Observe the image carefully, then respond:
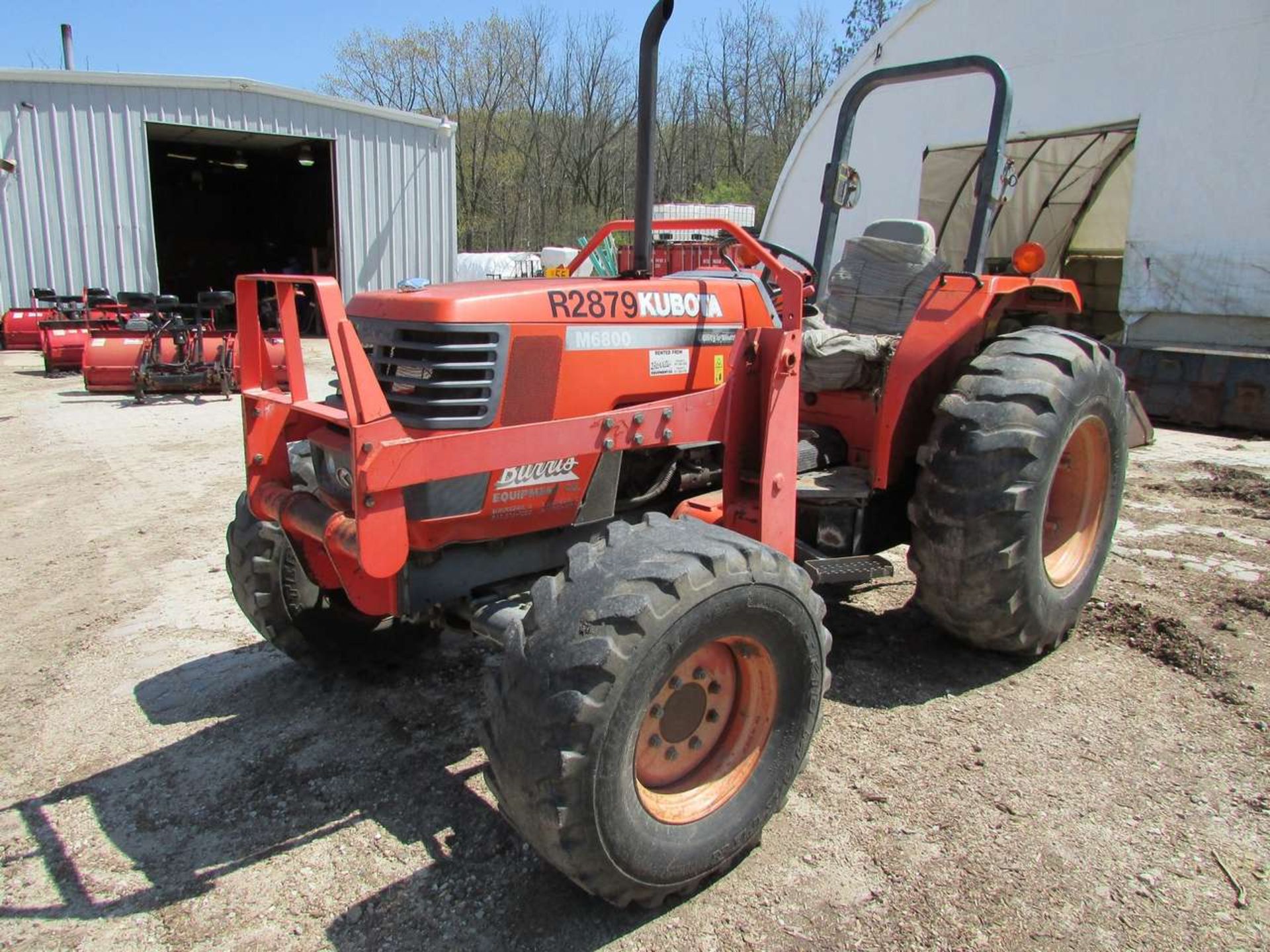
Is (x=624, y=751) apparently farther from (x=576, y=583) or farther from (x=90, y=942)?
(x=90, y=942)

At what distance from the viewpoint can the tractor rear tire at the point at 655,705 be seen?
2.20 m

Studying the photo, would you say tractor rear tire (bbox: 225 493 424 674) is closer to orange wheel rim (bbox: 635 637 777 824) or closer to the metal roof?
orange wheel rim (bbox: 635 637 777 824)

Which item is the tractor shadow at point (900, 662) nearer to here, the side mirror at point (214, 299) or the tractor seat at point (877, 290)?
the tractor seat at point (877, 290)

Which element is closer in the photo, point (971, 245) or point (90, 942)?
point (90, 942)

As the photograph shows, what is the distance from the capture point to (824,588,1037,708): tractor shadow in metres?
3.65

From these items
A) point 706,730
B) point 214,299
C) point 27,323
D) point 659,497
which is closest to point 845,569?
point 659,497

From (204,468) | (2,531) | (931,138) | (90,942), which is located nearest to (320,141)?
(931,138)

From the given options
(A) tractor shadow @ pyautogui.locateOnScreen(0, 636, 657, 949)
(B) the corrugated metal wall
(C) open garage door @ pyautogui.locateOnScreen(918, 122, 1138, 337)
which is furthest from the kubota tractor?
(B) the corrugated metal wall

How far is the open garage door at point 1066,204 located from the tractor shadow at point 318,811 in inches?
444

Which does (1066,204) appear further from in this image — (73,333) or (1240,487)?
(73,333)

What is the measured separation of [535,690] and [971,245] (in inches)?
117

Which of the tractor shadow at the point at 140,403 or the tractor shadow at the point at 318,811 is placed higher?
the tractor shadow at the point at 140,403

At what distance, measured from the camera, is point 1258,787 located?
3.02 m

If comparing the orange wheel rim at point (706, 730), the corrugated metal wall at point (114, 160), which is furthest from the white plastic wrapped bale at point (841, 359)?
the corrugated metal wall at point (114, 160)
